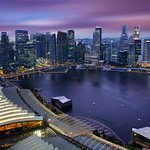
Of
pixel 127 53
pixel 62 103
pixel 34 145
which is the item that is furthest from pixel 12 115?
pixel 127 53

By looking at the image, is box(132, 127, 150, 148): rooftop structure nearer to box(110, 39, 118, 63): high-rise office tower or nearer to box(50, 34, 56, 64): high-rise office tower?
box(50, 34, 56, 64): high-rise office tower

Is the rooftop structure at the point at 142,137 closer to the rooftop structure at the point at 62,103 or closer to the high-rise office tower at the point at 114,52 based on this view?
the rooftop structure at the point at 62,103

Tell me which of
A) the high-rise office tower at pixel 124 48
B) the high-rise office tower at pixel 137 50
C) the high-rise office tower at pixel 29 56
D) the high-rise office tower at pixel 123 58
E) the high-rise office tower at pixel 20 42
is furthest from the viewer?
the high-rise office tower at pixel 137 50

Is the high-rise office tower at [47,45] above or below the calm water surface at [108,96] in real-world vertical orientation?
above

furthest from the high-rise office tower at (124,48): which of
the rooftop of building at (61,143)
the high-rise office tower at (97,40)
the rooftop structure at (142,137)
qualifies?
the rooftop of building at (61,143)

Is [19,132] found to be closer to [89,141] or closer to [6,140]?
[6,140]

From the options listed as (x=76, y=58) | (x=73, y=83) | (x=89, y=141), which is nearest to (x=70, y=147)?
(x=89, y=141)

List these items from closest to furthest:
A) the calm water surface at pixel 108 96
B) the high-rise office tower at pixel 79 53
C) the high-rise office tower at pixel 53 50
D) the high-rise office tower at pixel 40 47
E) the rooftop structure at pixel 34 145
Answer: the rooftop structure at pixel 34 145 < the calm water surface at pixel 108 96 < the high-rise office tower at pixel 53 50 < the high-rise office tower at pixel 79 53 < the high-rise office tower at pixel 40 47

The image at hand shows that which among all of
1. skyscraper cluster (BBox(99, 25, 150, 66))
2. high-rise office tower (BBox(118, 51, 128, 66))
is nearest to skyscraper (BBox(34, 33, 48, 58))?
skyscraper cluster (BBox(99, 25, 150, 66))
